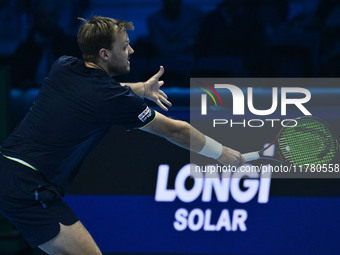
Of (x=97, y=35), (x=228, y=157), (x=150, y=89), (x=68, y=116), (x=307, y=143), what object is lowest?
(x=228, y=157)

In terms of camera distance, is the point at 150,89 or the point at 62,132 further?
the point at 150,89

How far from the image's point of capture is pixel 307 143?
16.5 feet

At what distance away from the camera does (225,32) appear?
5672mm

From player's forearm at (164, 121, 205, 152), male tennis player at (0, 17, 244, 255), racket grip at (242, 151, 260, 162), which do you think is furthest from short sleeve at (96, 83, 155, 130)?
racket grip at (242, 151, 260, 162)

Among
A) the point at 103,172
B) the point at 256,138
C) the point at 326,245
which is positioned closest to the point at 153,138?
the point at 103,172

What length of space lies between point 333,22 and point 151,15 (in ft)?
4.98

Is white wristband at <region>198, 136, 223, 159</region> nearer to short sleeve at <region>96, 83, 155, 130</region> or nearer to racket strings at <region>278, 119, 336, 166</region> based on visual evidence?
short sleeve at <region>96, 83, 155, 130</region>

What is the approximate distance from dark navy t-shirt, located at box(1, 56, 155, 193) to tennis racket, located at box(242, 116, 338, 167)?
5.24 feet

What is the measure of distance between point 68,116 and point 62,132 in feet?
0.30

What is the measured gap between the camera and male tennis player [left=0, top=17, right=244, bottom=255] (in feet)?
11.7

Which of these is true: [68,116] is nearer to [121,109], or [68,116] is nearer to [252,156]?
[121,109]

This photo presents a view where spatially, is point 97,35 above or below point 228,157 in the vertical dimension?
above

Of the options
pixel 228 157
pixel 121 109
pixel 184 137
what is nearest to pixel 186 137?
pixel 184 137

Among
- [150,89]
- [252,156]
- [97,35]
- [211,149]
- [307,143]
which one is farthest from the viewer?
[307,143]
